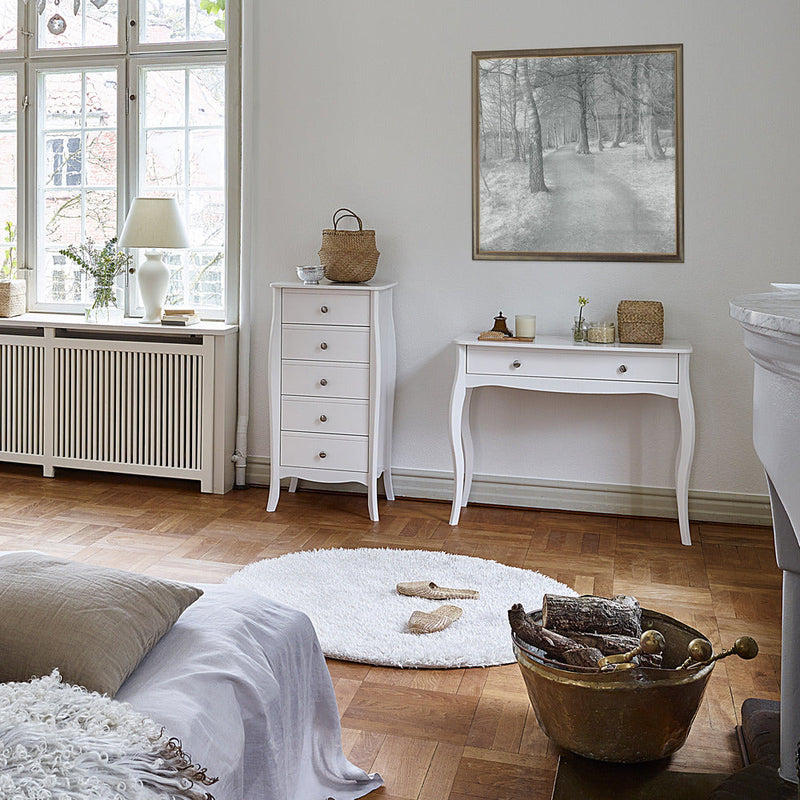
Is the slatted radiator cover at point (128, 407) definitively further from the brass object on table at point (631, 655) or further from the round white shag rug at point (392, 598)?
the brass object on table at point (631, 655)

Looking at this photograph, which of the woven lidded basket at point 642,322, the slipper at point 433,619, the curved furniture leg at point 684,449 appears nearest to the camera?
the slipper at point 433,619

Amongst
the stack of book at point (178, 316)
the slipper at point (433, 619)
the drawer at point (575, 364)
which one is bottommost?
the slipper at point (433, 619)

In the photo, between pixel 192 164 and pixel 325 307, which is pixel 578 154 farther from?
pixel 192 164

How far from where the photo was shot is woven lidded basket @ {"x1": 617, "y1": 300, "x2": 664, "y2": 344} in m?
3.82

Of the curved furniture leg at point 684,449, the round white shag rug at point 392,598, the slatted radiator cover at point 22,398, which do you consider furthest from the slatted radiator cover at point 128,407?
the curved furniture leg at point 684,449

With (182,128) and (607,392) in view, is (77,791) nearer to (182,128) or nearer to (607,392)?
(607,392)

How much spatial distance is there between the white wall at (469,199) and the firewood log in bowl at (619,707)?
7.33 ft

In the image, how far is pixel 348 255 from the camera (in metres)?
4.05

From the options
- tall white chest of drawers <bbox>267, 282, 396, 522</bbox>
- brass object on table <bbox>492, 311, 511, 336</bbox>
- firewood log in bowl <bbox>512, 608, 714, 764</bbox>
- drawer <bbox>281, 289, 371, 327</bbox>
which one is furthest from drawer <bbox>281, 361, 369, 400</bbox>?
firewood log in bowl <bbox>512, 608, 714, 764</bbox>

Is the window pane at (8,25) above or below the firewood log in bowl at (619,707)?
above

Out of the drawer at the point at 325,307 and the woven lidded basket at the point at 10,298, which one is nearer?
the drawer at the point at 325,307

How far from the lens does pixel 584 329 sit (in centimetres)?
402

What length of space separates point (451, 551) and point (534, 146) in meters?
1.80

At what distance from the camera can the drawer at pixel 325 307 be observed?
3977 mm
